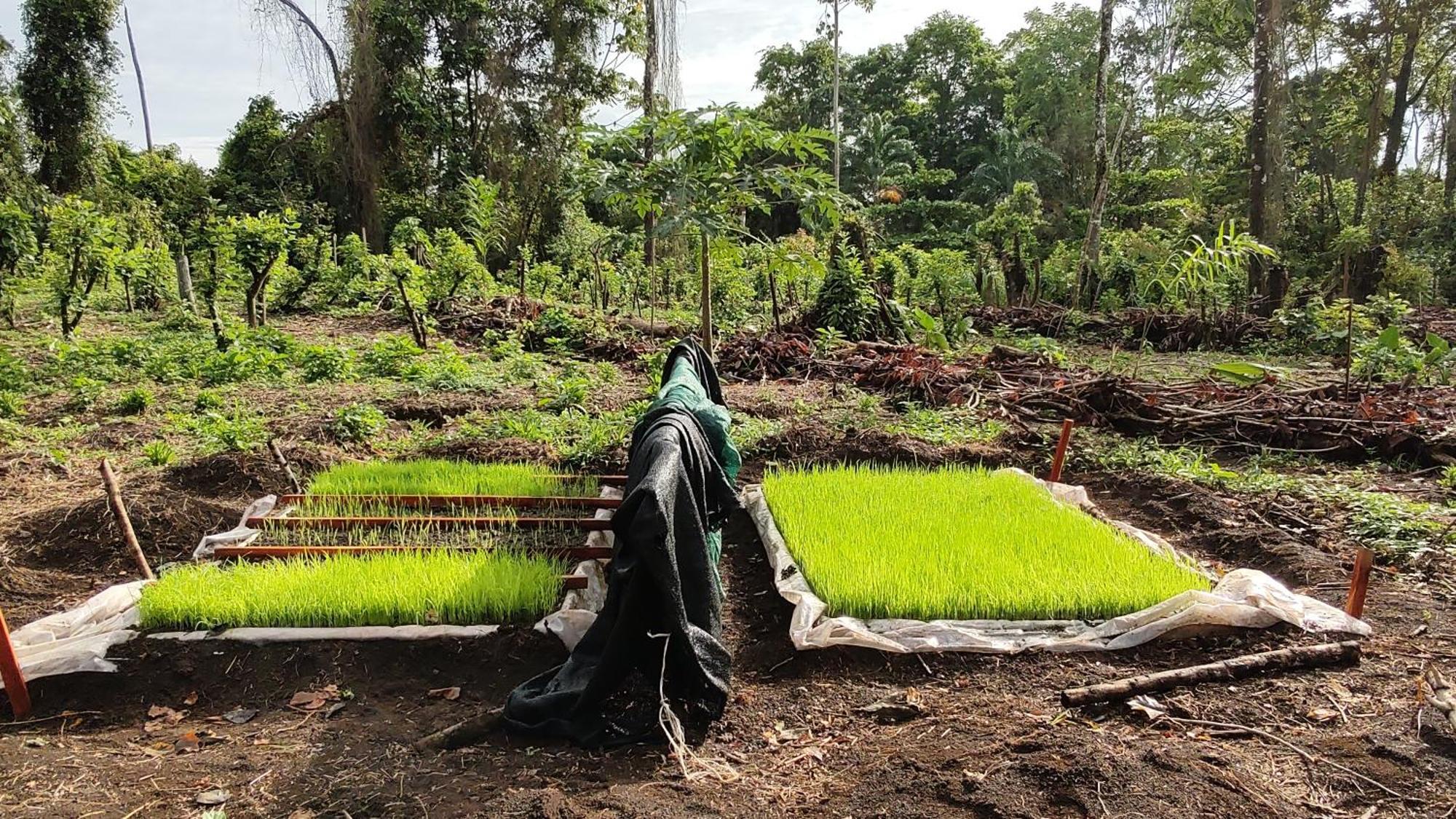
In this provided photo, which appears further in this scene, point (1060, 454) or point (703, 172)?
point (1060, 454)

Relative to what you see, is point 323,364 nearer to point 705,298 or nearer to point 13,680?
point 705,298

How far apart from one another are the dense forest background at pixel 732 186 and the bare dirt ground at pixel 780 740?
7.93 ft

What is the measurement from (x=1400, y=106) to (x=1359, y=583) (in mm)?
22623

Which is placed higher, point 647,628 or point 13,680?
point 647,628

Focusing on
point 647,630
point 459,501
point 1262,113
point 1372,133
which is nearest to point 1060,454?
point 647,630

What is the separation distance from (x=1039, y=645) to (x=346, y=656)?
2508 mm

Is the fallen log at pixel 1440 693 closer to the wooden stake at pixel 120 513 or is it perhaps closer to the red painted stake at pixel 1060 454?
the red painted stake at pixel 1060 454

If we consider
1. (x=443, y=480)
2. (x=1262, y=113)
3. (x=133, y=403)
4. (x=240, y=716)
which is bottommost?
(x=240, y=716)

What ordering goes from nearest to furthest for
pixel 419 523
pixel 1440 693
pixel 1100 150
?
1. pixel 1440 693
2. pixel 419 523
3. pixel 1100 150

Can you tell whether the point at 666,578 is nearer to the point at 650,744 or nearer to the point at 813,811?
the point at 650,744

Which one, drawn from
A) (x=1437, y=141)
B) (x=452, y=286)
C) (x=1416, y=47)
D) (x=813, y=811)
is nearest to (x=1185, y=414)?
(x=813, y=811)

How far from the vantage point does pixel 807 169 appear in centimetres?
424

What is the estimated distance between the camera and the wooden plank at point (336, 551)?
340 cm

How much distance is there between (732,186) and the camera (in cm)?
440
